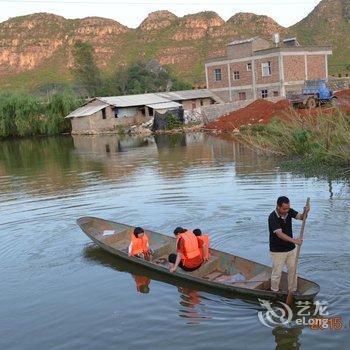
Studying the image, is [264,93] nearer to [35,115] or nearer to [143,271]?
[35,115]

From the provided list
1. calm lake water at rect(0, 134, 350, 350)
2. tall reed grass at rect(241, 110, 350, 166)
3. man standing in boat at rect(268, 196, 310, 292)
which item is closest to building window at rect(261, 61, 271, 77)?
tall reed grass at rect(241, 110, 350, 166)

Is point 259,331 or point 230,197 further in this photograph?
point 230,197

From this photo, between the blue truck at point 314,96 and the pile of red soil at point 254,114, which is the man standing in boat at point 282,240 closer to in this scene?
the pile of red soil at point 254,114

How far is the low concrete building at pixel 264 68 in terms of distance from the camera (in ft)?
160

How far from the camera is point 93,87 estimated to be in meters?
78.4

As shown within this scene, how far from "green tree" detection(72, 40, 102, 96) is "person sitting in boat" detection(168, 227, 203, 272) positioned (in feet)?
222

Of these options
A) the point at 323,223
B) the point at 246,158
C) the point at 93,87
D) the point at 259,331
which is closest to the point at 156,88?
the point at 93,87

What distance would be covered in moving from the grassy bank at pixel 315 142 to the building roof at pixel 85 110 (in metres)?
28.5

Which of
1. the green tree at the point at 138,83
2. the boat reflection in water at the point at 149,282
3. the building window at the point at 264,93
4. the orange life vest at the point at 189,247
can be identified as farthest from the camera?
the green tree at the point at 138,83

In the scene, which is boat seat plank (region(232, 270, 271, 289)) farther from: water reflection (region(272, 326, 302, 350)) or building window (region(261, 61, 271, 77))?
building window (region(261, 61, 271, 77))

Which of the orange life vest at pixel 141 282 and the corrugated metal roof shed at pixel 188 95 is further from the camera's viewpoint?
the corrugated metal roof shed at pixel 188 95

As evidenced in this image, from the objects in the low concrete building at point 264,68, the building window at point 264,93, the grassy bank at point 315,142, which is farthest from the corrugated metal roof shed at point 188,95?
the grassy bank at point 315,142

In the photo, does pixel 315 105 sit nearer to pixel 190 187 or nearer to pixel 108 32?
pixel 190 187

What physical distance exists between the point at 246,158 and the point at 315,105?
51.4 ft
